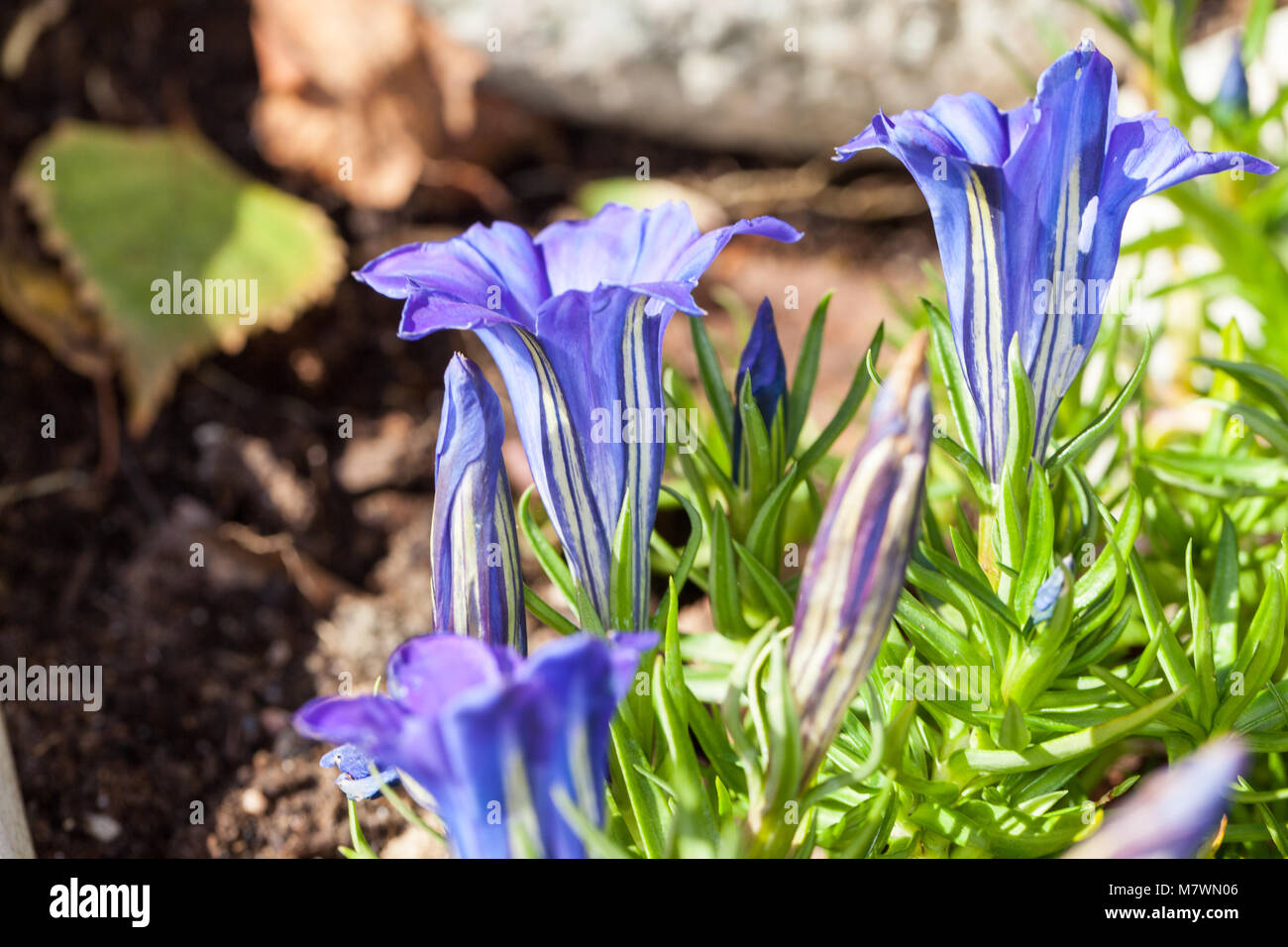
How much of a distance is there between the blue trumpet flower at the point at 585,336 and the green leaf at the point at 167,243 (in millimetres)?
1337

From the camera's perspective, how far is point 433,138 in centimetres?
286

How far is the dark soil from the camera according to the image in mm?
1662

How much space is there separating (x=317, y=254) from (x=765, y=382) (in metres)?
1.51

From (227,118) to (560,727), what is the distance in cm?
254

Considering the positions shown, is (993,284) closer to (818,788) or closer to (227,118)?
(818,788)

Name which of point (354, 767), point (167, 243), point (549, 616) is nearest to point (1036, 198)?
point (549, 616)

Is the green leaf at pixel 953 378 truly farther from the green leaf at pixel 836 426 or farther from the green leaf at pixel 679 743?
the green leaf at pixel 679 743

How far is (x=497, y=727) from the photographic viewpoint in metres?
0.77

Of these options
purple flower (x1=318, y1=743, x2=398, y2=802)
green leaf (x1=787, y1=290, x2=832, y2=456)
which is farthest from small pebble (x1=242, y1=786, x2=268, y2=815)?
green leaf (x1=787, y1=290, x2=832, y2=456)

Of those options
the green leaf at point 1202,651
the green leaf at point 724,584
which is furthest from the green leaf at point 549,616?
the green leaf at point 1202,651

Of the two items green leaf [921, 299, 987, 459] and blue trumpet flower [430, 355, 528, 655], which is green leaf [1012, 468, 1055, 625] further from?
blue trumpet flower [430, 355, 528, 655]

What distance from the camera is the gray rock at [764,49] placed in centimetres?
277

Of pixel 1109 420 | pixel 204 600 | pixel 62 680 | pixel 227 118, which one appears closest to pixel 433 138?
pixel 227 118

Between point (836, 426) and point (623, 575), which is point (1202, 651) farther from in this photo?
point (623, 575)
